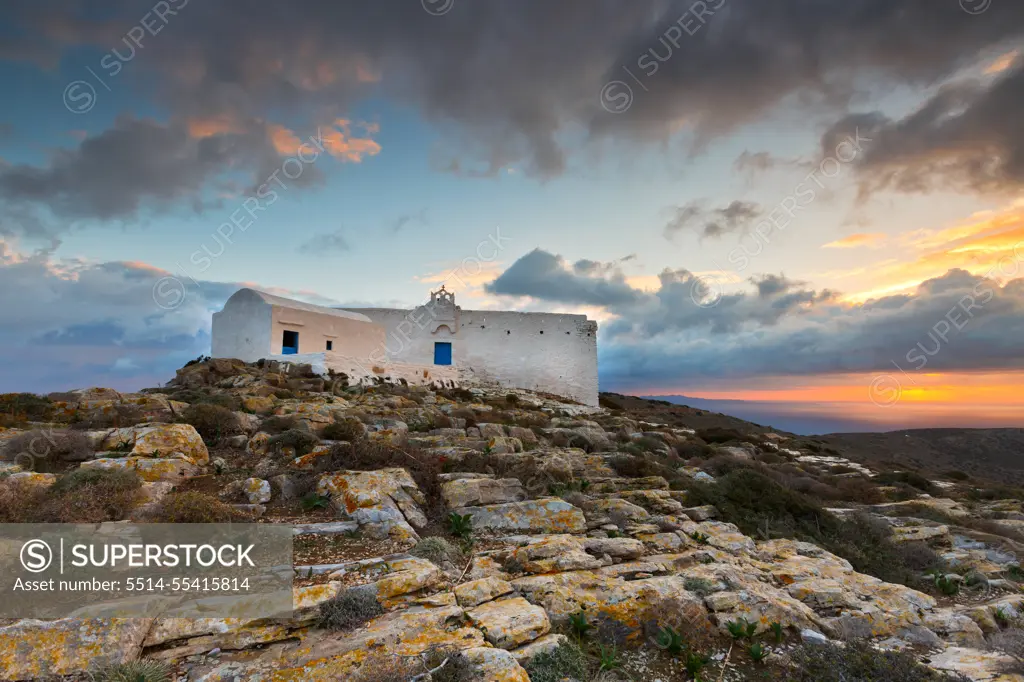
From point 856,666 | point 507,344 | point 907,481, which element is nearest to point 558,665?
point 856,666

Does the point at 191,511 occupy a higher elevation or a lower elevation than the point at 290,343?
lower

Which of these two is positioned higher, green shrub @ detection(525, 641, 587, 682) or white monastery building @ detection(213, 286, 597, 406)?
white monastery building @ detection(213, 286, 597, 406)

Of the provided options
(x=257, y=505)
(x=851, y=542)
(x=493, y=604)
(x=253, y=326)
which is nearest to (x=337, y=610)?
(x=493, y=604)

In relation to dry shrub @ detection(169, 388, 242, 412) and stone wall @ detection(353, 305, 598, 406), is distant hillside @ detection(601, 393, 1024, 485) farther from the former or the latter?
dry shrub @ detection(169, 388, 242, 412)

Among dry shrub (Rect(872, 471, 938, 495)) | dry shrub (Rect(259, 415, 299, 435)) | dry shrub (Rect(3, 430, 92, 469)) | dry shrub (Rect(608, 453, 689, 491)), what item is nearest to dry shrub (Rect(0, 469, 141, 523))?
dry shrub (Rect(3, 430, 92, 469))

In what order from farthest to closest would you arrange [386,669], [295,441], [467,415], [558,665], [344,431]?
[467,415] → [344,431] → [295,441] → [558,665] → [386,669]

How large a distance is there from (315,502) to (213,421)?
5.72m

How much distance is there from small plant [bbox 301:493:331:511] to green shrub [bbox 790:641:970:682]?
22.0 ft

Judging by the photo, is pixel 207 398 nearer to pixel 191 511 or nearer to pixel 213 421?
pixel 213 421

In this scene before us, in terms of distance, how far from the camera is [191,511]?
22.5ft

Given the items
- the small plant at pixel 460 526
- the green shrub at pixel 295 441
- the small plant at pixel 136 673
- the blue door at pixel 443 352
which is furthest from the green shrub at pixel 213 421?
the blue door at pixel 443 352

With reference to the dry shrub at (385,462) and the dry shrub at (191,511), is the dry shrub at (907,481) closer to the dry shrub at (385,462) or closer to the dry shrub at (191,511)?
the dry shrub at (385,462)

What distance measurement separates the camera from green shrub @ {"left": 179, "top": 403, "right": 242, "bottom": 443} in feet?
39.2

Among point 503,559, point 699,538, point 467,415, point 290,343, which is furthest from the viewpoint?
point 290,343
